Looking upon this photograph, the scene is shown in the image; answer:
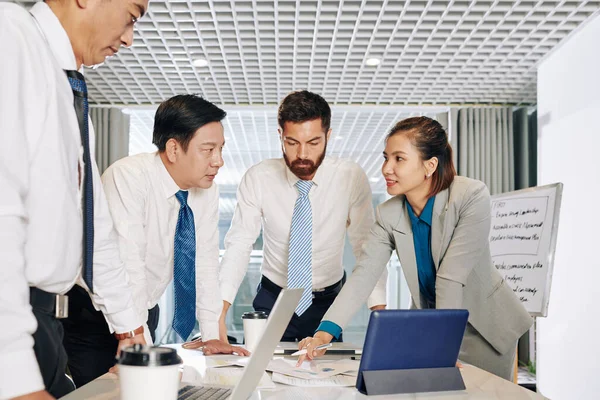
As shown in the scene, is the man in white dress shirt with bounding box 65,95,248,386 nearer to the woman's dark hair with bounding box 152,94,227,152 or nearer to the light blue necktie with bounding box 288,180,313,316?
the woman's dark hair with bounding box 152,94,227,152

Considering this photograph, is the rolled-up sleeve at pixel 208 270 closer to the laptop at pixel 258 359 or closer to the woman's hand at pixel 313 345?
the woman's hand at pixel 313 345

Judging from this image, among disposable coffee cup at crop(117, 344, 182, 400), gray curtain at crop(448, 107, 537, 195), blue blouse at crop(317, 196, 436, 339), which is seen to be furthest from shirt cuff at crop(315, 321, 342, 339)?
gray curtain at crop(448, 107, 537, 195)

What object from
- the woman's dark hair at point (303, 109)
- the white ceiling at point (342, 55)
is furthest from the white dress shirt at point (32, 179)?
the white ceiling at point (342, 55)

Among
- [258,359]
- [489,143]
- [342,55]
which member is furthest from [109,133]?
[258,359]

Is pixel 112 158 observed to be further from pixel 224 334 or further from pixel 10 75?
pixel 10 75

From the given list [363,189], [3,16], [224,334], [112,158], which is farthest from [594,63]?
[112,158]

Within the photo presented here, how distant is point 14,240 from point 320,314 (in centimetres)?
187

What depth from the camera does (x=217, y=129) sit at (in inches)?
84.6

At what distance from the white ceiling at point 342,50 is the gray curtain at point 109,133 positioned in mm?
252

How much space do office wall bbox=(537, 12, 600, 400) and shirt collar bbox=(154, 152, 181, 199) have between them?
9.37ft

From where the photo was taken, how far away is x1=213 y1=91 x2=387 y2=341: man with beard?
A: 2.48 meters

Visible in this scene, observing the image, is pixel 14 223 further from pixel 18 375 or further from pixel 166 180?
pixel 166 180

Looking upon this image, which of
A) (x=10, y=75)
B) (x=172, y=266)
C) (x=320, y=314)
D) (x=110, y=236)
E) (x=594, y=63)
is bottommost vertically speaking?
(x=320, y=314)

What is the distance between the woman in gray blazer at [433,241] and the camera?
194 cm
